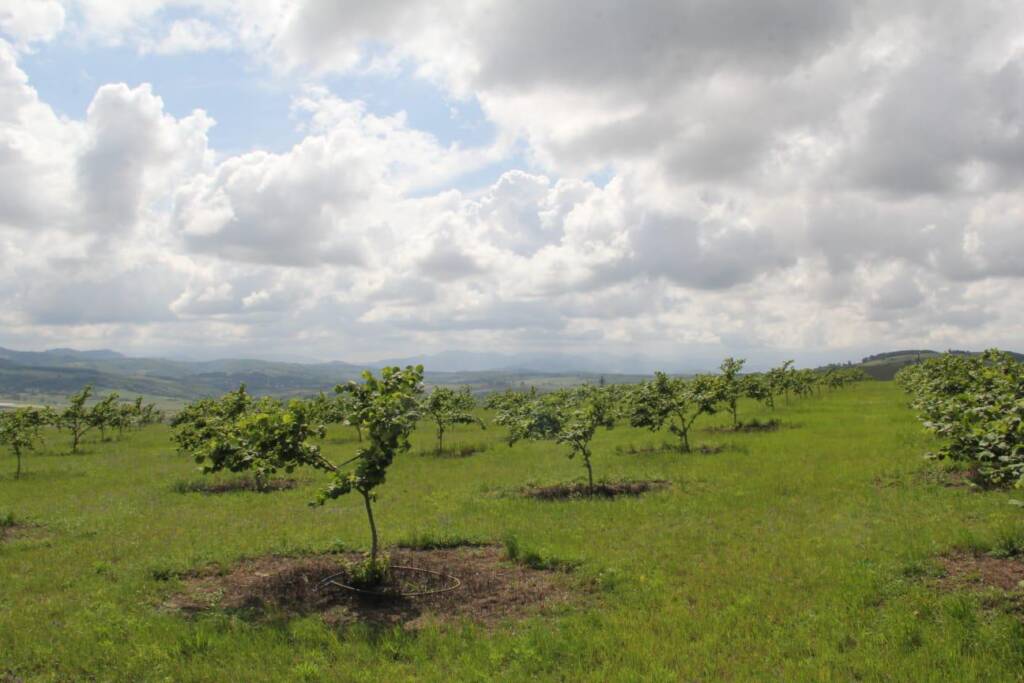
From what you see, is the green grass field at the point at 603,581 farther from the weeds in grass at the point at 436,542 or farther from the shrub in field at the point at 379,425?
the shrub in field at the point at 379,425

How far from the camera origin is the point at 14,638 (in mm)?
12648

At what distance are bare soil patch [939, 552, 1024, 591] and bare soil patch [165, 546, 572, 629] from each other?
9.21 meters

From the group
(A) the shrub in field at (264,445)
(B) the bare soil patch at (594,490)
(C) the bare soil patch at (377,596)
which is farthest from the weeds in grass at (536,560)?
(B) the bare soil patch at (594,490)

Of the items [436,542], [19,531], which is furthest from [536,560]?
[19,531]

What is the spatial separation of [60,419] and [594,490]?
5134 cm

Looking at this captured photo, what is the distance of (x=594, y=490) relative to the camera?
27.7 m

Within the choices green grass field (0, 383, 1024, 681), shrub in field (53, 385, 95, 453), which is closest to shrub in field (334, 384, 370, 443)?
green grass field (0, 383, 1024, 681)

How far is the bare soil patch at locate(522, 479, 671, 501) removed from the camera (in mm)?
26781

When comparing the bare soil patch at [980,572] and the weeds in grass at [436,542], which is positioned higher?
the bare soil patch at [980,572]

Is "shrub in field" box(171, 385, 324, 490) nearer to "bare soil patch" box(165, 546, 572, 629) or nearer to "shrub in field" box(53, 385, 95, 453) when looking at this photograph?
"bare soil patch" box(165, 546, 572, 629)

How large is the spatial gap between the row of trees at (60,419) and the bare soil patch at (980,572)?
4907 cm

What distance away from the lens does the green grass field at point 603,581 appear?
11.1 meters

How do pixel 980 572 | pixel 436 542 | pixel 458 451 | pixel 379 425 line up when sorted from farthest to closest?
1. pixel 458 451
2. pixel 436 542
3. pixel 379 425
4. pixel 980 572

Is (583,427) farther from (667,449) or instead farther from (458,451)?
(458,451)
